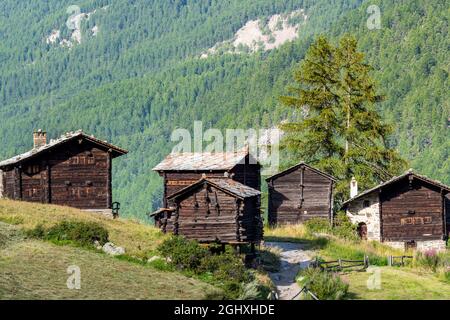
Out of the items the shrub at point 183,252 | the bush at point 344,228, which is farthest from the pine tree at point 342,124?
the shrub at point 183,252

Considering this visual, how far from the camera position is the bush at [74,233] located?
4679cm

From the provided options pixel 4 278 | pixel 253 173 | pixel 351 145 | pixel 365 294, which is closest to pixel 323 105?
pixel 351 145

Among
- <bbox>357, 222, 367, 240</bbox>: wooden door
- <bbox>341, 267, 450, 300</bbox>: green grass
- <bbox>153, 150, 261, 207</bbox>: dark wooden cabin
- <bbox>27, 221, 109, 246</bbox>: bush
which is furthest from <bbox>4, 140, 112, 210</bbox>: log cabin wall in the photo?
<bbox>341, 267, 450, 300</bbox>: green grass

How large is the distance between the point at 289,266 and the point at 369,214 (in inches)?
615

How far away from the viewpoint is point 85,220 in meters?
53.9

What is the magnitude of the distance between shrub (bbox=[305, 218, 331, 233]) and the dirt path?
593cm

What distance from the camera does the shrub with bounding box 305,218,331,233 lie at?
6631 cm

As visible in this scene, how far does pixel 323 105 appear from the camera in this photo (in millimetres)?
74125

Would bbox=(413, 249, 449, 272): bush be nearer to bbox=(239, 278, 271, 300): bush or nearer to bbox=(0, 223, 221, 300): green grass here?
bbox=(239, 278, 271, 300): bush

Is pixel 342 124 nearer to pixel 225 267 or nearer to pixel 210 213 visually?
pixel 210 213

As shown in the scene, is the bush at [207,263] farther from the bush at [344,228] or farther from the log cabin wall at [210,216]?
the bush at [344,228]

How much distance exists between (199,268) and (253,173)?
22573mm

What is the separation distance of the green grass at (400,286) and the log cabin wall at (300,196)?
50.5 ft
